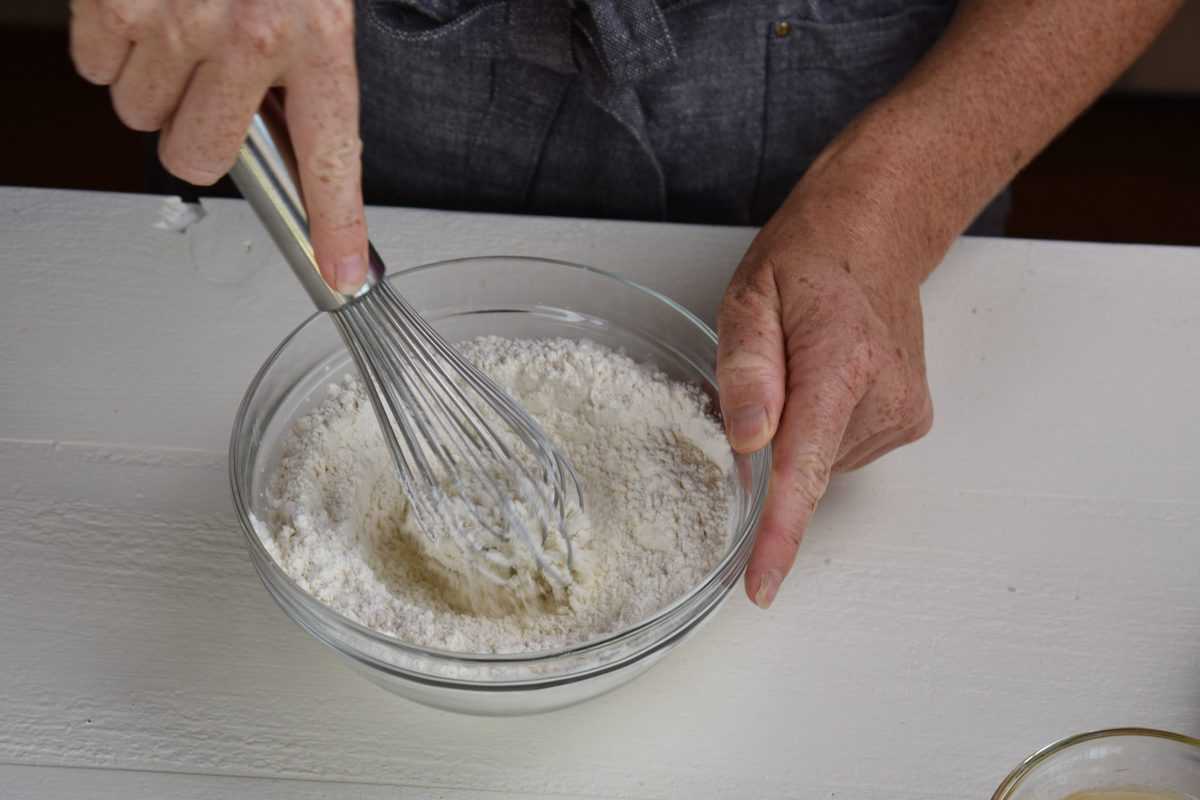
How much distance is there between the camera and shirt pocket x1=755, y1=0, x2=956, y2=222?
0.99 m

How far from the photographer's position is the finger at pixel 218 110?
52 centimetres

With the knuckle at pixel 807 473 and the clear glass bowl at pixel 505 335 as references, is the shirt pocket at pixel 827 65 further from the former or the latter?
the knuckle at pixel 807 473

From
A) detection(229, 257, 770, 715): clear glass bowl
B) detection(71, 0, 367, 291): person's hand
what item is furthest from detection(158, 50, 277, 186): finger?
detection(229, 257, 770, 715): clear glass bowl

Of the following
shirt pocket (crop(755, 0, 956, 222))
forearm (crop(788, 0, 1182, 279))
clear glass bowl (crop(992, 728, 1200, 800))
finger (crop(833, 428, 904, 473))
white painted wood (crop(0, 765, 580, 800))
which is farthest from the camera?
shirt pocket (crop(755, 0, 956, 222))

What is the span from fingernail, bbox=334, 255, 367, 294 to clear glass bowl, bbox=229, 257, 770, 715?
13cm

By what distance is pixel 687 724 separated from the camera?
654mm

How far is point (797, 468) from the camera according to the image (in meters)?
0.68

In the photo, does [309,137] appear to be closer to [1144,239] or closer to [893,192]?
[893,192]

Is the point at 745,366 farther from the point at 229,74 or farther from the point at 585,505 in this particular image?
the point at 229,74

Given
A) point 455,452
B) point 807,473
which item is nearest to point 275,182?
point 455,452

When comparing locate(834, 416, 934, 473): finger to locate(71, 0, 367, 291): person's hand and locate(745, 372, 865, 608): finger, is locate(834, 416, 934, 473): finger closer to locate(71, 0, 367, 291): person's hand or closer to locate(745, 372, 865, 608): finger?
locate(745, 372, 865, 608): finger

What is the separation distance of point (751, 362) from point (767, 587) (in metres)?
0.13

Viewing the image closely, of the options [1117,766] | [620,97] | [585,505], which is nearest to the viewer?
[1117,766]

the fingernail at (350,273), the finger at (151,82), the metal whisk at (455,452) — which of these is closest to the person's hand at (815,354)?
the metal whisk at (455,452)
